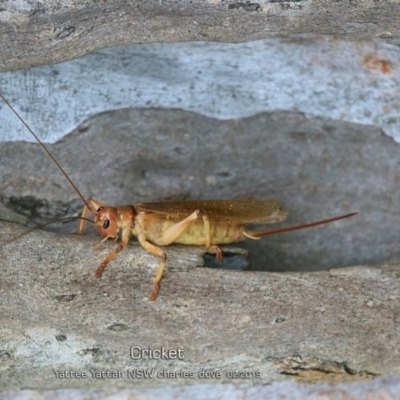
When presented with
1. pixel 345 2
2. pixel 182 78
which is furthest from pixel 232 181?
pixel 345 2

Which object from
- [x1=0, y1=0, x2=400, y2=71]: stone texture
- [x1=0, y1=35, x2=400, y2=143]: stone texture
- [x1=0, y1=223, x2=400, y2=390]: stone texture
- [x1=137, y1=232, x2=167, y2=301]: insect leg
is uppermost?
[x1=0, y1=0, x2=400, y2=71]: stone texture

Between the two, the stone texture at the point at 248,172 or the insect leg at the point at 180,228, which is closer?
the insect leg at the point at 180,228

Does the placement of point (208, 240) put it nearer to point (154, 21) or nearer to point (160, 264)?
point (160, 264)

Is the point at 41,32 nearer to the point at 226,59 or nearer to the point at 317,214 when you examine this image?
the point at 226,59

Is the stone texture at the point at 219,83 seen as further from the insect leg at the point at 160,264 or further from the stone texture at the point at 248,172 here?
the insect leg at the point at 160,264

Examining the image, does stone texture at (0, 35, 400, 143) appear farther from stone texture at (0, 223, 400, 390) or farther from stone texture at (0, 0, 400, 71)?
stone texture at (0, 223, 400, 390)

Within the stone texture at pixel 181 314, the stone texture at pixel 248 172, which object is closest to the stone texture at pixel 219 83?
the stone texture at pixel 248 172

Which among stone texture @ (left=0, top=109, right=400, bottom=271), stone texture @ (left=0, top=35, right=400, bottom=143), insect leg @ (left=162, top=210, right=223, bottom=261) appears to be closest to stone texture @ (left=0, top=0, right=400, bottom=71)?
stone texture @ (left=0, top=35, right=400, bottom=143)

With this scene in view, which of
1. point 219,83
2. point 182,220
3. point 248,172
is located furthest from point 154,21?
point 248,172
